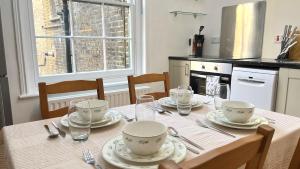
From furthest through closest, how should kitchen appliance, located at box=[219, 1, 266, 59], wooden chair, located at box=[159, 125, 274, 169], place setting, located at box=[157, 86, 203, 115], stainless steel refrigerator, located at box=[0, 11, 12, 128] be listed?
1. kitchen appliance, located at box=[219, 1, 266, 59]
2. stainless steel refrigerator, located at box=[0, 11, 12, 128]
3. place setting, located at box=[157, 86, 203, 115]
4. wooden chair, located at box=[159, 125, 274, 169]

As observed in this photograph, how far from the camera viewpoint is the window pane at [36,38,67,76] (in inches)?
82.7

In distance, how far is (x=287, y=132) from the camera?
0.87 meters

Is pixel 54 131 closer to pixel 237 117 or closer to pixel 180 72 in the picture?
pixel 237 117

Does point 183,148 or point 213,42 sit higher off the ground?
point 213,42

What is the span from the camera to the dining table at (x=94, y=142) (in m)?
0.66

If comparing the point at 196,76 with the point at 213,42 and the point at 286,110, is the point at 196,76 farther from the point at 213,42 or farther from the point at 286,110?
the point at 286,110

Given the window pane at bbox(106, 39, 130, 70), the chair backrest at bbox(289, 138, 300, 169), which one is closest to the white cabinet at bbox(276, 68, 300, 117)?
the chair backrest at bbox(289, 138, 300, 169)

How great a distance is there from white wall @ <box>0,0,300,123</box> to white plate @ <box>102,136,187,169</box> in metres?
1.56

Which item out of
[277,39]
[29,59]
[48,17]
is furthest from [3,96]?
[277,39]

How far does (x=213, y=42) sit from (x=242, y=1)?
63 centimetres

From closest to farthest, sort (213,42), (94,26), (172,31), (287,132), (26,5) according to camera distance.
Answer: (287,132), (26,5), (94,26), (172,31), (213,42)

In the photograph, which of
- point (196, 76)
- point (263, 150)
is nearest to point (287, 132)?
point (263, 150)

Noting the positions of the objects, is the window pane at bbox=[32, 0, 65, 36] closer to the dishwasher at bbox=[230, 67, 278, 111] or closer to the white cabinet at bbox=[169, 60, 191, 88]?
the white cabinet at bbox=[169, 60, 191, 88]

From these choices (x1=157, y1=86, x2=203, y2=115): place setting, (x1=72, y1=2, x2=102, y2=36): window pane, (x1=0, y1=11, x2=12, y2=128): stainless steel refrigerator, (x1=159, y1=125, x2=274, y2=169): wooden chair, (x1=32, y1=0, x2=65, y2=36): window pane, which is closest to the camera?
(x1=159, y1=125, x2=274, y2=169): wooden chair
